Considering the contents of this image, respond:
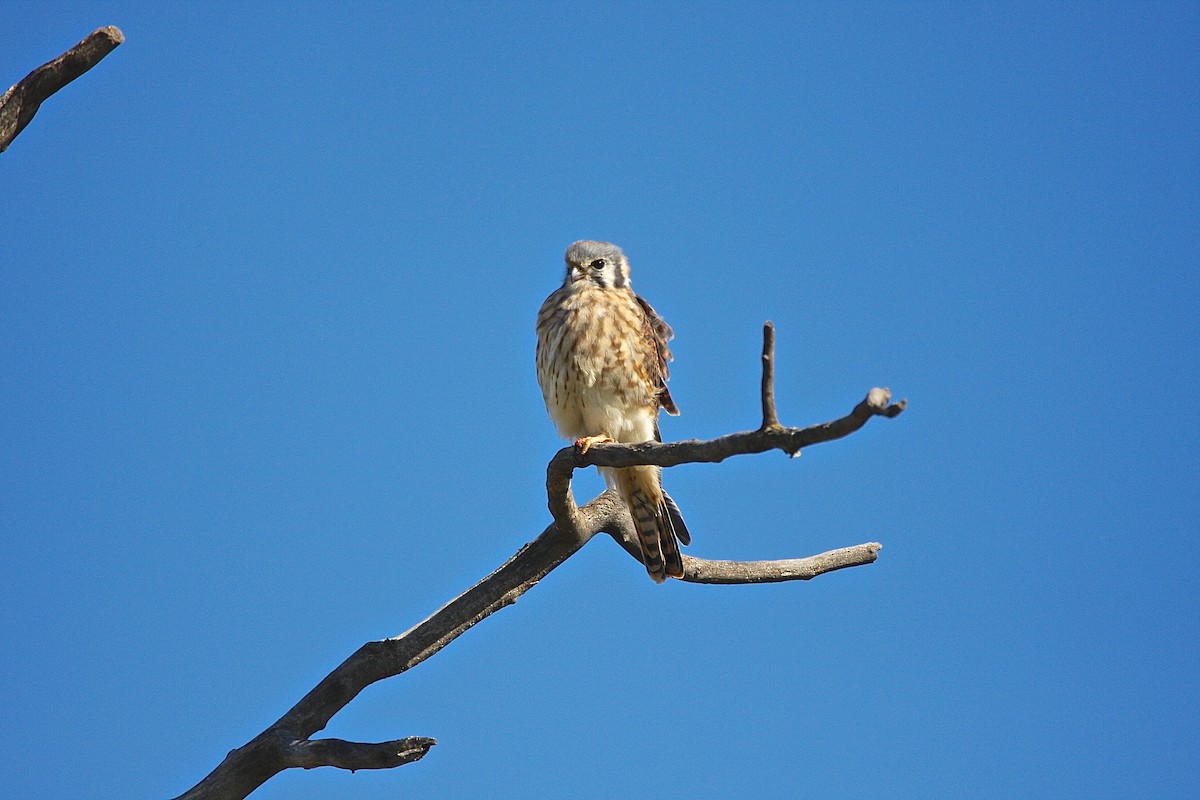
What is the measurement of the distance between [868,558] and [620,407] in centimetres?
132

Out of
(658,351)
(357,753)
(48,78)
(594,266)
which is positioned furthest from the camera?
(594,266)

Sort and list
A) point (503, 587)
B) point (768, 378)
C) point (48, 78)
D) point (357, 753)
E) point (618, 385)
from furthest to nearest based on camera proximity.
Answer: point (618, 385) → point (503, 587) → point (357, 753) → point (48, 78) → point (768, 378)

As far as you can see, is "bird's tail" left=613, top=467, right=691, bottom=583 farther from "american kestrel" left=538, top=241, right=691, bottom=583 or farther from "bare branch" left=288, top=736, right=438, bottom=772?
"bare branch" left=288, top=736, right=438, bottom=772

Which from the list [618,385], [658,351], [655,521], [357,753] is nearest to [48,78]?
[357,753]

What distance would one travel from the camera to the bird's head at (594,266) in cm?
532

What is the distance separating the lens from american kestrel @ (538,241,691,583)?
4.94m

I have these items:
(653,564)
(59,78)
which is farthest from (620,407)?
(59,78)

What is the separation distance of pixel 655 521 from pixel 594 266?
4.06 ft

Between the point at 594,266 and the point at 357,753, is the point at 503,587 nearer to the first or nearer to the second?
the point at 357,753

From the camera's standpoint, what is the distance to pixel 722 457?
130 inches

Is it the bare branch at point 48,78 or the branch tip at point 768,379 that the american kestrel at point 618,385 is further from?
the bare branch at point 48,78

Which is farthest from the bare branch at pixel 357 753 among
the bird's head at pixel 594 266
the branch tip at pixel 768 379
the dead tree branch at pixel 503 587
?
the bird's head at pixel 594 266

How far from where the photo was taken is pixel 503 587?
445cm

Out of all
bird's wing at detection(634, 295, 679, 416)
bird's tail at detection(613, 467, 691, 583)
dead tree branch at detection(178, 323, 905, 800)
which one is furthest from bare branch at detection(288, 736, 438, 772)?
bird's wing at detection(634, 295, 679, 416)
